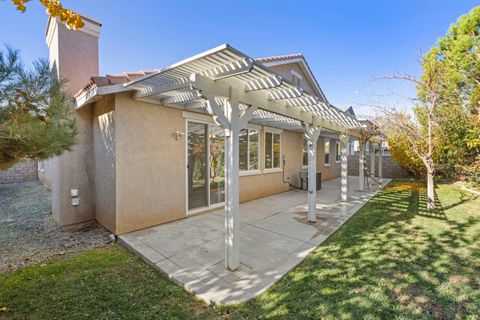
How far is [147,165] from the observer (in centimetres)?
559

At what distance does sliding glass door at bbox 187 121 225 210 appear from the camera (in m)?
6.65

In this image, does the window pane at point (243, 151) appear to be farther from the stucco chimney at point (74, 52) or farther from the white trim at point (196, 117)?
the stucco chimney at point (74, 52)

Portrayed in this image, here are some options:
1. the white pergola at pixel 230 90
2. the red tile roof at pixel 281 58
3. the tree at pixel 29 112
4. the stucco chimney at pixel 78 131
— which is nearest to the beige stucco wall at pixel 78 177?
the stucco chimney at pixel 78 131

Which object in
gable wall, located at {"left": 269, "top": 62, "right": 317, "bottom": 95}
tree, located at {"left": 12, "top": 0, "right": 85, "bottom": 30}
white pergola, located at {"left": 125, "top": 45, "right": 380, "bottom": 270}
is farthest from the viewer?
gable wall, located at {"left": 269, "top": 62, "right": 317, "bottom": 95}

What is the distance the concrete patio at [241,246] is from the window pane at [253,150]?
198 cm

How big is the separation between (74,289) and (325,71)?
14326 mm

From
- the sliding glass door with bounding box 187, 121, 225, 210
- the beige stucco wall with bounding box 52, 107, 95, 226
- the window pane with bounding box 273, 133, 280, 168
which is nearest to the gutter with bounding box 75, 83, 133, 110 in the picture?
the beige stucco wall with bounding box 52, 107, 95, 226

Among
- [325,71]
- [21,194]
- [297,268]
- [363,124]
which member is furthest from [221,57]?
[21,194]

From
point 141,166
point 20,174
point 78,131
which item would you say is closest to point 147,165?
point 141,166

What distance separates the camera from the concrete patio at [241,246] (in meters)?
3.39

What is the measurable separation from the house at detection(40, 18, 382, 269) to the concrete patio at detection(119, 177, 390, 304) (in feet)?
1.30

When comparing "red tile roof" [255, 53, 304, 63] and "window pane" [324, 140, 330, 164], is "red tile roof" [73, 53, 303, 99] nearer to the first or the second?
"red tile roof" [255, 53, 304, 63]

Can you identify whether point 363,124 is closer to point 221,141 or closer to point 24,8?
point 221,141

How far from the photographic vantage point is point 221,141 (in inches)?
292
